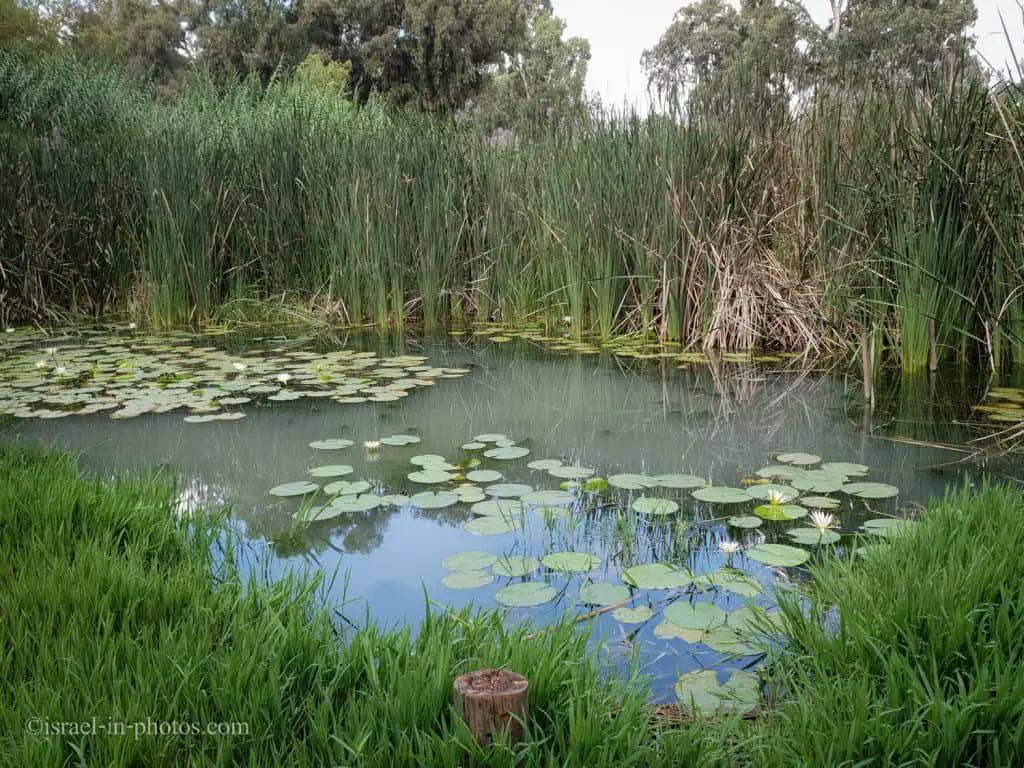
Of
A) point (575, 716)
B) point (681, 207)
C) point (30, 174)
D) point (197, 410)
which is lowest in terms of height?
point (575, 716)

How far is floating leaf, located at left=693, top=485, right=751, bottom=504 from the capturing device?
239 cm

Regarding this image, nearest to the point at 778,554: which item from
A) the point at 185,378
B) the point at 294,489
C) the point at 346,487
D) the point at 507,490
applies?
the point at 507,490

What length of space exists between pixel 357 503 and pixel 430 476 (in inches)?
12.3

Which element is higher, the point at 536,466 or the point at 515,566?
the point at 536,466

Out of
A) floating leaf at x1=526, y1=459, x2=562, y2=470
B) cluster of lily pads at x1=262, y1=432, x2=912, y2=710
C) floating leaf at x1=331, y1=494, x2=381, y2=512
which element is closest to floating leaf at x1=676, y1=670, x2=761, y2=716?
cluster of lily pads at x1=262, y1=432, x2=912, y2=710

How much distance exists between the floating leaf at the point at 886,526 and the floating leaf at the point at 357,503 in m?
1.34

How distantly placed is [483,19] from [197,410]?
72.9ft

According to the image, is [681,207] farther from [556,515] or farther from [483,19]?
[483,19]

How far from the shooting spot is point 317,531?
7.50ft

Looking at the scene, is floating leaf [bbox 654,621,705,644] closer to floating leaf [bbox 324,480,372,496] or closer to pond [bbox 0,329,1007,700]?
pond [bbox 0,329,1007,700]

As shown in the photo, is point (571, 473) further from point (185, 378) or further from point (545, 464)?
point (185, 378)

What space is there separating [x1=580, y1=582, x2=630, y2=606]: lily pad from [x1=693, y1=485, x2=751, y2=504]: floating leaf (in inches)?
24.9

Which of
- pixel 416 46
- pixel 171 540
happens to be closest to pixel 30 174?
pixel 171 540

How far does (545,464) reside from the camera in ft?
9.14
